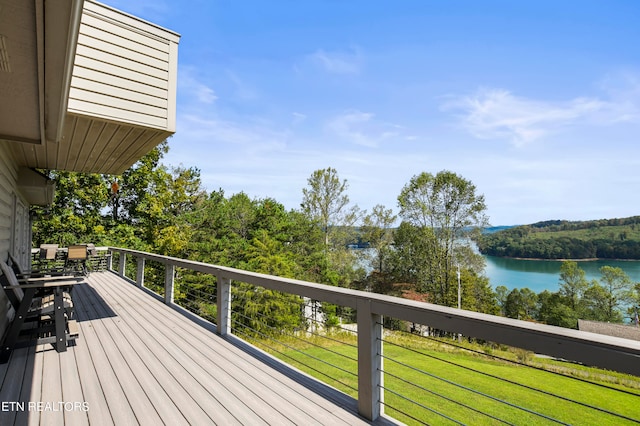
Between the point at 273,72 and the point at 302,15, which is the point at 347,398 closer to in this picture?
the point at 302,15

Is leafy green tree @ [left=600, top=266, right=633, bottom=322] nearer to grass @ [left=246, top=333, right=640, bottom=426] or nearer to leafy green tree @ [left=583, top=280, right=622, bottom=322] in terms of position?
leafy green tree @ [left=583, top=280, right=622, bottom=322]

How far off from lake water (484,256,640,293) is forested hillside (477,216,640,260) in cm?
111

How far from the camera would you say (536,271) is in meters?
51.2

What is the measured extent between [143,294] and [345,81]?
18592 millimetres

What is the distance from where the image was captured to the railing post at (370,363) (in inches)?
85.0

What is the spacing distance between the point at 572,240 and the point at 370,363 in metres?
57.8

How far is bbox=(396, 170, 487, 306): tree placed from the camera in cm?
2717

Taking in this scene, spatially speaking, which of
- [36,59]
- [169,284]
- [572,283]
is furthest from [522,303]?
[36,59]

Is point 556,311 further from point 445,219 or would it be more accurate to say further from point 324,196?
point 324,196

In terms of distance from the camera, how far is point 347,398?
2.47 m

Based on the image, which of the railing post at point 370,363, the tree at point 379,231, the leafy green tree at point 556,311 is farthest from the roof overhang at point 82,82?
the leafy green tree at point 556,311

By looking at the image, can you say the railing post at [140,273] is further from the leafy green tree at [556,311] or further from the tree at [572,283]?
the tree at [572,283]

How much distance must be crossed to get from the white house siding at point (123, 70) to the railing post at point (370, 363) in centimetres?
344

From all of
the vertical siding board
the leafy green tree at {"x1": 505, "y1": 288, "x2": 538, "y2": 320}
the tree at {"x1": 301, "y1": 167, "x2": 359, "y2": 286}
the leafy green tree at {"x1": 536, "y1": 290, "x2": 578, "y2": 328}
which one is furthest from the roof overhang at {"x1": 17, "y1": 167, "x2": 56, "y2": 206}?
the leafy green tree at {"x1": 505, "y1": 288, "x2": 538, "y2": 320}
